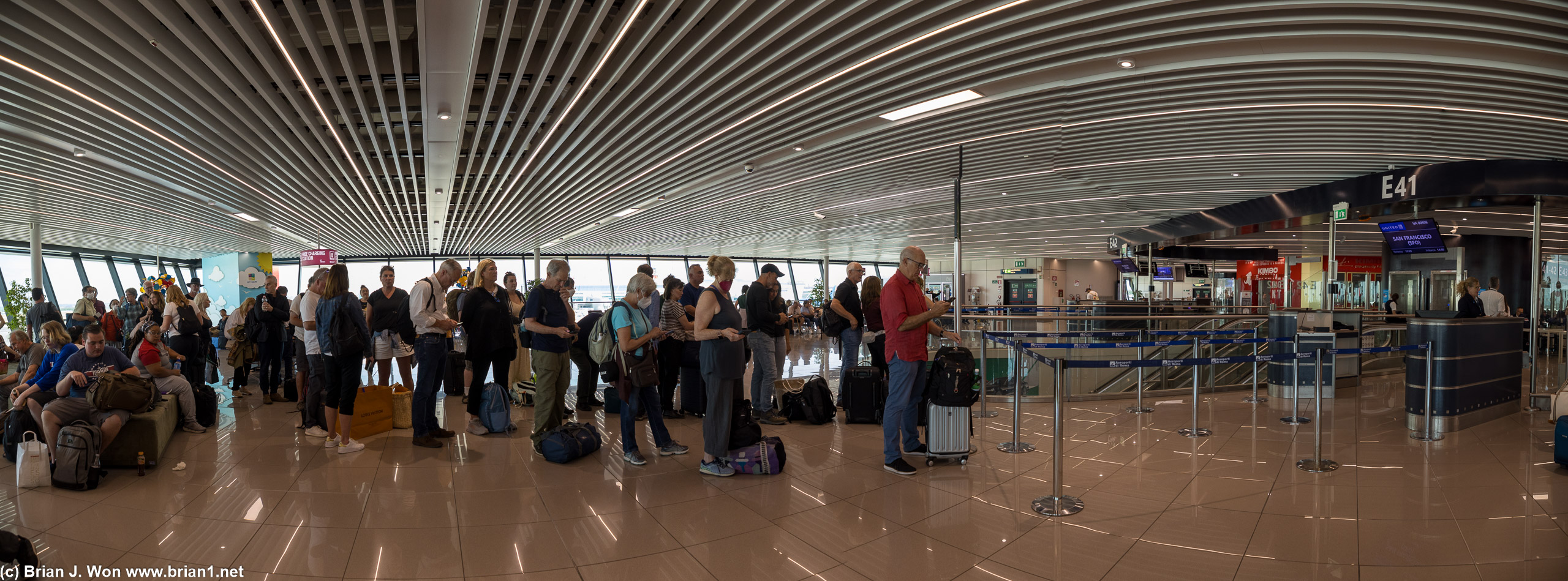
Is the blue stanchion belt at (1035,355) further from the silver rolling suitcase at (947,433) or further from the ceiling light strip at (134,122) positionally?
the ceiling light strip at (134,122)

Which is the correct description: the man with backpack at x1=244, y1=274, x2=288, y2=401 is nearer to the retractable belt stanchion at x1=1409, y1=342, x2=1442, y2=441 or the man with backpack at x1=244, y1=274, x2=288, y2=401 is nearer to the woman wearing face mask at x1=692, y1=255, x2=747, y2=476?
the woman wearing face mask at x1=692, y1=255, x2=747, y2=476

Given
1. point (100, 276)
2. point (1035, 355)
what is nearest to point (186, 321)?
point (1035, 355)

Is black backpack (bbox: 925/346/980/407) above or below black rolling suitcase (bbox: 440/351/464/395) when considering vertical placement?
above

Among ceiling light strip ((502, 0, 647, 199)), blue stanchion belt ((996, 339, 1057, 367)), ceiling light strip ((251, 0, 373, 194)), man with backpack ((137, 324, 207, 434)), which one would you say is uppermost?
ceiling light strip ((502, 0, 647, 199))

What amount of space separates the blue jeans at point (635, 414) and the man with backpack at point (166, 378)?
378cm

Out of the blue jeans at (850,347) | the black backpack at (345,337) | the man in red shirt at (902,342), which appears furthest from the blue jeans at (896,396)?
the black backpack at (345,337)

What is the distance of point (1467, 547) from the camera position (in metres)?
3.03

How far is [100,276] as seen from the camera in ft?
70.4

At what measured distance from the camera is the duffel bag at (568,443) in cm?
451

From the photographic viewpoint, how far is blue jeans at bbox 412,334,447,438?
16.6 feet

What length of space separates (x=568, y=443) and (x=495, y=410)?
1.29 metres

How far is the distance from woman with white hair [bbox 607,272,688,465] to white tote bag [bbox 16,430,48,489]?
10.3 ft

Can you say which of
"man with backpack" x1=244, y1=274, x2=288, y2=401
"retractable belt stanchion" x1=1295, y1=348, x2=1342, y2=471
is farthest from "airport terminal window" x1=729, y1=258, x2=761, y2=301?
"retractable belt stanchion" x1=1295, y1=348, x2=1342, y2=471

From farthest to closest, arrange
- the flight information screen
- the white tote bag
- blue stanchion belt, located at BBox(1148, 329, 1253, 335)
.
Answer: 1. the flight information screen
2. blue stanchion belt, located at BBox(1148, 329, 1253, 335)
3. the white tote bag
